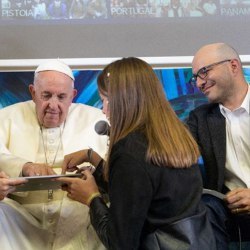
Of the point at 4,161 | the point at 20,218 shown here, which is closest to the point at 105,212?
the point at 20,218

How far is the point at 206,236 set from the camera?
1.61m

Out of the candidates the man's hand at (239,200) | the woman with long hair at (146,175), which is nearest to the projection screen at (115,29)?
the man's hand at (239,200)

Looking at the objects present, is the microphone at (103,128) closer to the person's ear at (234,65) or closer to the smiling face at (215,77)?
the smiling face at (215,77)

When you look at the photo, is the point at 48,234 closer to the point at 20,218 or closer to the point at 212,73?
the point at 20,218

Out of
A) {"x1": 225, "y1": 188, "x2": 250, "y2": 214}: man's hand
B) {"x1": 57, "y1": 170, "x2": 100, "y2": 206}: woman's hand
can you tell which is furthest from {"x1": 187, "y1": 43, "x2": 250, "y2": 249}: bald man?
{"x1": 57, "y1": 170, "x2": 100, "y2": 206}: woman's hand

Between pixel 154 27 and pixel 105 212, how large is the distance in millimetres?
1555

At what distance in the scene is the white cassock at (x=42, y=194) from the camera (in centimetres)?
204

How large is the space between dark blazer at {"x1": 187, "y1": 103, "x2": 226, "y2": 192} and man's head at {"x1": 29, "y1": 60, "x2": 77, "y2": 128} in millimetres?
650

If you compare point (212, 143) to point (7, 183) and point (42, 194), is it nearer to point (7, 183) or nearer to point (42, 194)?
point (42, 194)

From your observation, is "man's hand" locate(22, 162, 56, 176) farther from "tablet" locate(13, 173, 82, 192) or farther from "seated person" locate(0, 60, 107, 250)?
"tablet" locate(13, 173, 82, 192)

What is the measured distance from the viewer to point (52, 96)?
2385 millimetres

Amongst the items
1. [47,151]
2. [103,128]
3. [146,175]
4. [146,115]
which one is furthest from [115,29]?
[146,175]

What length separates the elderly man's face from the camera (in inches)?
94.0

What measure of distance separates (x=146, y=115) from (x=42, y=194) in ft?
2.62
